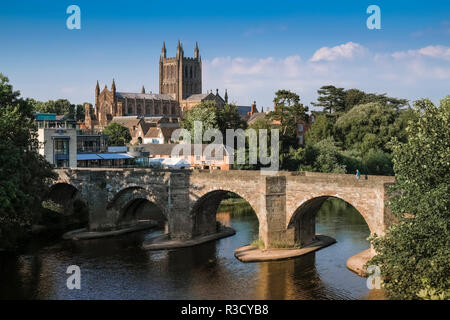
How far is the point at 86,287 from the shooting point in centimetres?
3328

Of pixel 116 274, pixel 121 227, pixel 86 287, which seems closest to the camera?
pixel 86 287

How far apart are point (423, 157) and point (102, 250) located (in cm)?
2759

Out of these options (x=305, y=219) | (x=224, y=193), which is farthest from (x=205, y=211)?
(x=305, y=219)

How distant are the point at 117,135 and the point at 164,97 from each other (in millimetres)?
69008

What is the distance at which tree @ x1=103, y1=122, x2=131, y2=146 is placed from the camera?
3947 inches

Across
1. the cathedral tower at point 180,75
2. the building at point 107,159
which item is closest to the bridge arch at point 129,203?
the building at point 107,159

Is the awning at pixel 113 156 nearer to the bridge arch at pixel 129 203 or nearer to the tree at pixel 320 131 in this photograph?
the bridge arch at pixel 129 203

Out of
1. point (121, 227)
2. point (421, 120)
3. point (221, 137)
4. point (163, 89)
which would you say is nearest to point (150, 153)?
point (221, 137)

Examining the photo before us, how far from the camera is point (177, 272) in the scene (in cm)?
3653

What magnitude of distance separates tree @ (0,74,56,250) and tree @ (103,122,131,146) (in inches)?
2193

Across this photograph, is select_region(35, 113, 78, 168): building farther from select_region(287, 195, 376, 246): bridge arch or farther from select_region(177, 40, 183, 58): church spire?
select_region(177, 40, 183, 58): church spire

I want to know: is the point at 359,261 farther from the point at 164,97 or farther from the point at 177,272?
the point at 164,97

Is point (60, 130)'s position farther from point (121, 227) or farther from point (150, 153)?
point (150, 153)

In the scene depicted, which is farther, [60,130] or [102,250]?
[60,130]
